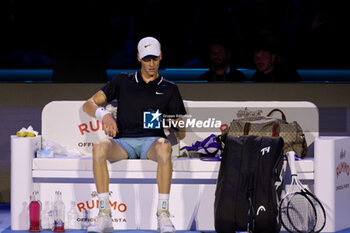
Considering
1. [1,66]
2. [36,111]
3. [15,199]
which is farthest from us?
[1,66]

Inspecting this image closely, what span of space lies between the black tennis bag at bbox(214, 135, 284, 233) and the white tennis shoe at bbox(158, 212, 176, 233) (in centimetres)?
34

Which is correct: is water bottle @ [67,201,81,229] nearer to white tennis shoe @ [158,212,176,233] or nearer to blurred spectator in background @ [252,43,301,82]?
white tennis shoe @ [158,212,176,233]

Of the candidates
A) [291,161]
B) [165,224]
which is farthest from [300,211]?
[165,224]

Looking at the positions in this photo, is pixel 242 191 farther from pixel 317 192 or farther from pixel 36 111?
pixel 36 111

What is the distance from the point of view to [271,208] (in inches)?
217

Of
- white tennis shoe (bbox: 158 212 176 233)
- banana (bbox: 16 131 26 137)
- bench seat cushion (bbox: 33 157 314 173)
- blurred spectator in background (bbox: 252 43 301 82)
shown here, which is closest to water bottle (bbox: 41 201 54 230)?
bench seat cushion (bbox: 33 157 314 173)

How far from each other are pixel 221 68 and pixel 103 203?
2215 mm

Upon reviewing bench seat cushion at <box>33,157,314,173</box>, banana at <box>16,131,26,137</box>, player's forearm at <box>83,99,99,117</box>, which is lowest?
bench seat cushion at <box>33,157,314,173</box>

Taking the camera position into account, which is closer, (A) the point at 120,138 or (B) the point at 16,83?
(A) the point at 120,138

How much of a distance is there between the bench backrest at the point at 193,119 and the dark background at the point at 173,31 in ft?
3.75

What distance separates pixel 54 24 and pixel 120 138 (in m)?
2.29

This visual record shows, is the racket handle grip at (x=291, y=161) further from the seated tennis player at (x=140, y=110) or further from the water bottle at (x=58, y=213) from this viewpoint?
the water bottle at (x=58, y=213)

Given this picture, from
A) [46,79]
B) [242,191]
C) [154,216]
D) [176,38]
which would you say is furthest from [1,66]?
[242,191]

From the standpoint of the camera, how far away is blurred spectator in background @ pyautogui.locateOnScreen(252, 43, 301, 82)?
7.14 metres
